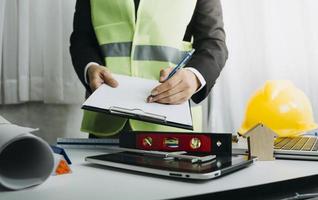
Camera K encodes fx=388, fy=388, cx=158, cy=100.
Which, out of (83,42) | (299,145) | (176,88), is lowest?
(299,145)

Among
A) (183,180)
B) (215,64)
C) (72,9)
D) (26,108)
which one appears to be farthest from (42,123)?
(183,180)

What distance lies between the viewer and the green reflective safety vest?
Answer: 1.06 metres

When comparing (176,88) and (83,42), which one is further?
(83,42)

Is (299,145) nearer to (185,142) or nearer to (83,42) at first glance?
(185,142)

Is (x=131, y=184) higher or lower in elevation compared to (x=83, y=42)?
lower

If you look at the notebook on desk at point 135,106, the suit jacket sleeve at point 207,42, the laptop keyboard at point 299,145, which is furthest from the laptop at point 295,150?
the suit jacket sleeve at point 207,42

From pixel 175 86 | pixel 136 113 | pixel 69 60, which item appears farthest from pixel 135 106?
pixel 69 60

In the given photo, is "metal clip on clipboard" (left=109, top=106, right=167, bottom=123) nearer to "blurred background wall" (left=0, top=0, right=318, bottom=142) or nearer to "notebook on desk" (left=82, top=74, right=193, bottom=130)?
"notebook on desk" (left=82, top=74, right=193, bottom=130)

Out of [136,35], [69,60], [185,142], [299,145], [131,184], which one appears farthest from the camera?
[69,60]

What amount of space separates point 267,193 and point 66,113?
1.04 m

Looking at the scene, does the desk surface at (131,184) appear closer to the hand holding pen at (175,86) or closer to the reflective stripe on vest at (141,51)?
the hand holding pen at (175,86)

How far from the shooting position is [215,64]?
3.28 ft

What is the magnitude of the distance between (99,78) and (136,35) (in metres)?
0.23

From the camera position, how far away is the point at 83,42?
1.07m
